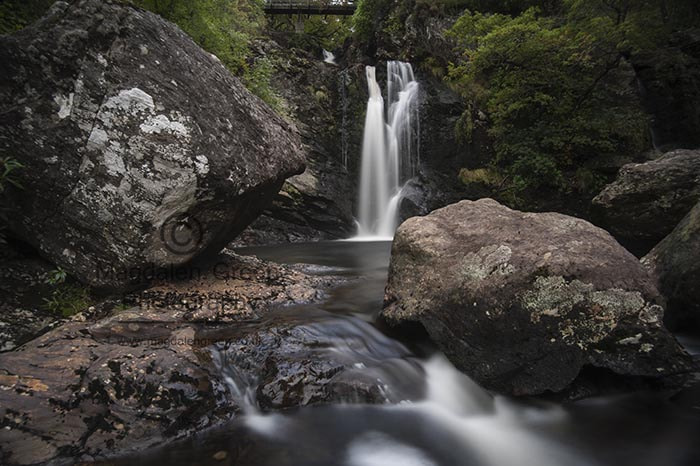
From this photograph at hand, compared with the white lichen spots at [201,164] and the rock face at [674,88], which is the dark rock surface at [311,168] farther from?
the rock face at [674,88]

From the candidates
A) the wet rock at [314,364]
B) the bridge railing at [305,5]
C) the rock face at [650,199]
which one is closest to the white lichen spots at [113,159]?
the wet rock at [314,364]

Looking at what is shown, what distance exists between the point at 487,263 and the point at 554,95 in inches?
357

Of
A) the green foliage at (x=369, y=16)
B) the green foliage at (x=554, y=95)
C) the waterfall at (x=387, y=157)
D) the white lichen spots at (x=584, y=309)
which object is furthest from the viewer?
the green foliage at (x=369, y=16)

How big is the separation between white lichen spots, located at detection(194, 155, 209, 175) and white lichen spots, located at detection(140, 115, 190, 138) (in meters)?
0.27

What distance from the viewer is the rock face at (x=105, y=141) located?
3.72m

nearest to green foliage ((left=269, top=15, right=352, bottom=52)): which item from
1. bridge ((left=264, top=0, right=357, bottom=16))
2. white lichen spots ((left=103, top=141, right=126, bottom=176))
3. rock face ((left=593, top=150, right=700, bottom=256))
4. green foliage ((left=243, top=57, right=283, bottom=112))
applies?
bridge ((left=264, top=0, right=357, bottom=16))

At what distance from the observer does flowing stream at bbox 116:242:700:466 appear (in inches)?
111

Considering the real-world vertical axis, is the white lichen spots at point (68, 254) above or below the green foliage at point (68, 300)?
above

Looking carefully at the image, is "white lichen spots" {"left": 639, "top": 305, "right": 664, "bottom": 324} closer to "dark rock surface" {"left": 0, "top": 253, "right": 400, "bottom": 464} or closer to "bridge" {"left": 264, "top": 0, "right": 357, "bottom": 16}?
"dark rock surface" {"left": 0, "top": 253, "right": 400, "bottom": 464}

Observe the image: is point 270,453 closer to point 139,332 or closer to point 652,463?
point 139,332

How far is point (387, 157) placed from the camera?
1473cm

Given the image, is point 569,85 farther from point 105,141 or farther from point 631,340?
point 105,141

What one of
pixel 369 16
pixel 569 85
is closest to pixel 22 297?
pixel 569 85

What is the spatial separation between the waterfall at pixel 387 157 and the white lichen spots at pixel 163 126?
1037 cm
